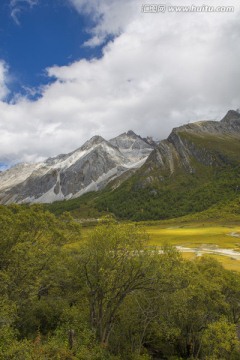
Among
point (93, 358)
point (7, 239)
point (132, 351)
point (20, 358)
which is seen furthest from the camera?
point (7, 239)

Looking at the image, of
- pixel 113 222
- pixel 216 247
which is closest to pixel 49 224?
pixel 113 222

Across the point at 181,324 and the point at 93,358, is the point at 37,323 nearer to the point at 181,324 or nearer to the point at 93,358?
the point at 93,358

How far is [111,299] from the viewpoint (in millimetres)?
39125

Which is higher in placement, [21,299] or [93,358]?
[21,299]

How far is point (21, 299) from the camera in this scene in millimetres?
39375

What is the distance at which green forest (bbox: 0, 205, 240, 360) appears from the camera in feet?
120

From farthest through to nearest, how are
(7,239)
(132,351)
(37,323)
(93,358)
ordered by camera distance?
(7,239) < (37,323) < (132,351) < (93,358)

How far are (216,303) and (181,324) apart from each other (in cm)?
640

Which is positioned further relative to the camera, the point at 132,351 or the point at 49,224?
the point at 49,224

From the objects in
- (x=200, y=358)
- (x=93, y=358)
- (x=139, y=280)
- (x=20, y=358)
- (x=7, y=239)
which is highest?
(x=7, y=239)

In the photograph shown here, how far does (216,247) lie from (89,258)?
Answer: 347 feet

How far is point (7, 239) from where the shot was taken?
4594cm

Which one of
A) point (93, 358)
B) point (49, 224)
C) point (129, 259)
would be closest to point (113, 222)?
point (129, 259)

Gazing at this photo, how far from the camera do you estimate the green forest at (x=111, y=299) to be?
3647cm
